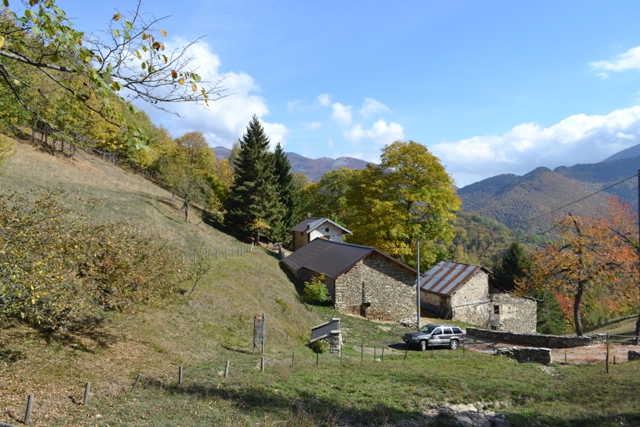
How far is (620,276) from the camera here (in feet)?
84.4

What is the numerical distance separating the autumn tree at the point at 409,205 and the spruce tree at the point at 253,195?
1236 cm

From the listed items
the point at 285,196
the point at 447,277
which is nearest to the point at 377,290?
the point at 447,277

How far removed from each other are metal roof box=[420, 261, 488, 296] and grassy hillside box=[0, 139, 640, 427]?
12855 mm

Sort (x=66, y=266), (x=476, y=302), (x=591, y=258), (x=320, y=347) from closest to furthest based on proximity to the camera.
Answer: (x=66, y=266) → (x=320, y=347) → (x=591, y=258) → (x=476, y=302)

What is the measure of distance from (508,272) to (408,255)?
23149 millimetres

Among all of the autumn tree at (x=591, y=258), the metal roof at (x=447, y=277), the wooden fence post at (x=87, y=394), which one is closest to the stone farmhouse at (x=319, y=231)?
the metal roof at (x=447, y=277)

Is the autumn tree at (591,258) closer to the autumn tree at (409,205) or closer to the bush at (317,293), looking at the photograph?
the autumn tree at (409,205)

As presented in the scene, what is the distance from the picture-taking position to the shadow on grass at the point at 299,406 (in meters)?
10.1

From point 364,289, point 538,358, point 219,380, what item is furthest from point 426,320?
point 219,380

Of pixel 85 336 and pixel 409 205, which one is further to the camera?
pixel 409 205

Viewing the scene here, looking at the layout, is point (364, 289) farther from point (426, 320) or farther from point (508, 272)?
point (508, 272)

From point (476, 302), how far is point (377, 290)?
10090 mm

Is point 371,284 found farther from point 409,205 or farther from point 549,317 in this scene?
point 549,317

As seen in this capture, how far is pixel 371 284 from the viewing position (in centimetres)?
3047
